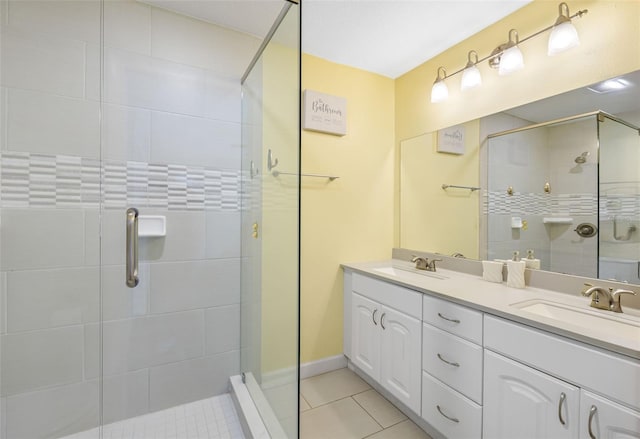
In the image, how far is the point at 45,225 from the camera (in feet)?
4.39

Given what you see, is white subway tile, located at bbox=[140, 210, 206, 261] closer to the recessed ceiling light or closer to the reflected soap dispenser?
the reflected soap dispenser

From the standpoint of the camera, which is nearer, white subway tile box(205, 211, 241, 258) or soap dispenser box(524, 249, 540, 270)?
soap dispenser box(524, 249, 540, 270)

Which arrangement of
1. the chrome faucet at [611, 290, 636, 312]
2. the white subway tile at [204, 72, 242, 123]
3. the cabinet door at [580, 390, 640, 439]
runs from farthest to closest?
1. the white subway tile at [204, 72, 242, 123]
2. the chrome faucet at [611, 290, 636, 312]
3. the cabinet door at [580, 390, 640, 439]

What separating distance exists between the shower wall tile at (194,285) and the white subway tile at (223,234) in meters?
0.05

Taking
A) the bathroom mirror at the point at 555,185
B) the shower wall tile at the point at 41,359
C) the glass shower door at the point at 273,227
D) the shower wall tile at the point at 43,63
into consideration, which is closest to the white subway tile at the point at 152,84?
the shower wall tile at the point at 43,63

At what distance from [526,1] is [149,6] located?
82.6 inches

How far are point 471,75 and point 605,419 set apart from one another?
5.90 ft

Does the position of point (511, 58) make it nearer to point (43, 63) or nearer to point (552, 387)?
point (552, 387)

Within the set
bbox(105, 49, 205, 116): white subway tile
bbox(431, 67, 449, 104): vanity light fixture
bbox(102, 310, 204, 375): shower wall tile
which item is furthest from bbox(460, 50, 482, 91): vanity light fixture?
bbox(102, 310, 204, 375): shower wall tile

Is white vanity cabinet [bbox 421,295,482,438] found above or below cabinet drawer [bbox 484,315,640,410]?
below

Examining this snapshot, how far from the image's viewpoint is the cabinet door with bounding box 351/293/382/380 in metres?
1.84

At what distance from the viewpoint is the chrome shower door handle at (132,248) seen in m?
1.50

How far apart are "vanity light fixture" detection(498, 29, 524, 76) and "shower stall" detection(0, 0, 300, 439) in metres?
1.22

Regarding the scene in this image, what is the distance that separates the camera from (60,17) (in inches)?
52.9
